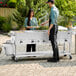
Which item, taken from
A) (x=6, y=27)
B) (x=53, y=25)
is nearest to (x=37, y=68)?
(x=53, y=25)

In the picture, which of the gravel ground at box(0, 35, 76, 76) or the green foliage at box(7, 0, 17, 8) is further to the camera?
the green foliage at box(7, 0, 17, 8)

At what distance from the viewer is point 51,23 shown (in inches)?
285

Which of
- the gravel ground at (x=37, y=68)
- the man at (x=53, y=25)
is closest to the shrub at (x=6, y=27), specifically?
the gravel ground at (x=37, y=68)

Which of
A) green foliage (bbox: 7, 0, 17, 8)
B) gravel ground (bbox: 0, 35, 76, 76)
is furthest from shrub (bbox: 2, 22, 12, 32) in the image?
gravel ground (bbox: 0, 35, 76, 76)

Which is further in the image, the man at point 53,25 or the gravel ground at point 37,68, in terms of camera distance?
the man at point 53,25

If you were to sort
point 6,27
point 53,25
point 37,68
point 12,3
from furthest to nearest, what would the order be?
point 12,3, point 6,27, point 53,25, point 37,68

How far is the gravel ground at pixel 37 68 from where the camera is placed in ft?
19.5

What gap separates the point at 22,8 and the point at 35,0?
120cm

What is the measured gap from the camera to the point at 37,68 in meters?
6.56

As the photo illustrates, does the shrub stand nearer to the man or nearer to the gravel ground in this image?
the gravel ground

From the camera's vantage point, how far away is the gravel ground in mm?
5945

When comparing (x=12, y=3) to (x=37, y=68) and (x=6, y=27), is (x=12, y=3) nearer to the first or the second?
(x=6, y=27)

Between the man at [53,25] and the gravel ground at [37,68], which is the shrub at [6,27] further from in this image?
the man at [53,25]

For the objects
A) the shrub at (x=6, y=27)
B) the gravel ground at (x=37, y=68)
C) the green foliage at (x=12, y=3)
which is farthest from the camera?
the green foliage at (x=12, y=3)
